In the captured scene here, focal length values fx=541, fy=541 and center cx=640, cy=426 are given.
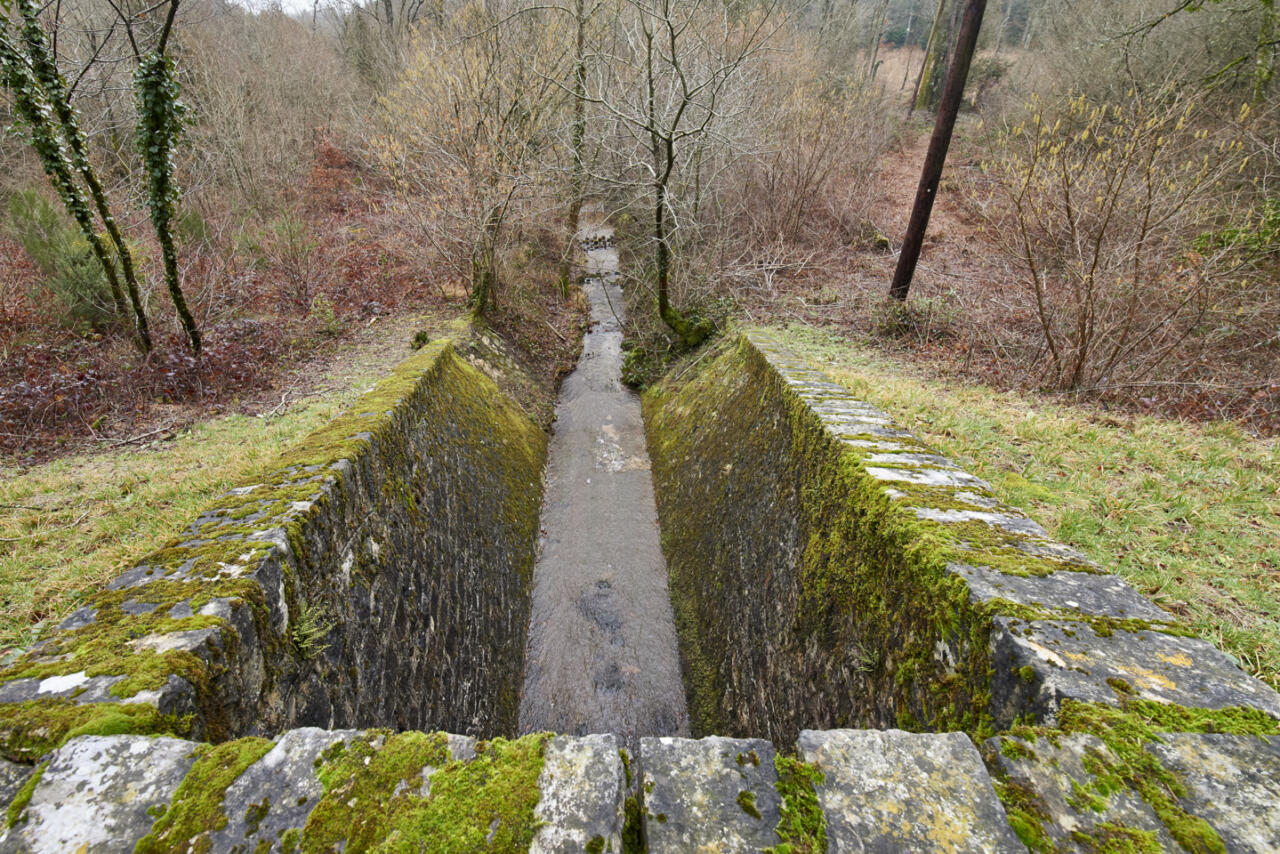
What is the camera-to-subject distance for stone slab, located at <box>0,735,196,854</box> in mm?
1411

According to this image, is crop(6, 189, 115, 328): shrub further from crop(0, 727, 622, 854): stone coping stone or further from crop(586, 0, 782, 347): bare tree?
crop(0, 727, 622, 854): stone coping stone

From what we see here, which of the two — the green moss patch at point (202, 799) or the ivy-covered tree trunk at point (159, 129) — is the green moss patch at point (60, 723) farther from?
the ivy-covered tree trunk at point (159, 129)

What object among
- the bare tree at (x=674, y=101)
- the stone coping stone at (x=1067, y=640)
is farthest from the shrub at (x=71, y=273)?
the stone coping stone at (x=1067, y=640)

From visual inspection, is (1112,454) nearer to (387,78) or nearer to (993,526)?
(993,526)

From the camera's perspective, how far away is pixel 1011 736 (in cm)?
174

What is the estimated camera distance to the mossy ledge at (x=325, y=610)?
193cm

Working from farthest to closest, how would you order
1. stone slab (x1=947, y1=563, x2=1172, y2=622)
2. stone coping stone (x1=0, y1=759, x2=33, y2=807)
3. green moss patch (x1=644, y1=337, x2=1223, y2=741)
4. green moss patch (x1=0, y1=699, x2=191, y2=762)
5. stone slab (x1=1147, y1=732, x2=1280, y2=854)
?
green moss patch (x1=644, y1=337, x2=1223, y2=741)
stone slab (x1=947, y1=563, x2=1172, y2=622)
green moss patch (x1=0, y1=699, x2=191, y2=762)
stone coping stone (x1=0, y1=759, x2=33, y2=807)
stone slab (x1=1147, y1=732, x2=1280, y2=854)

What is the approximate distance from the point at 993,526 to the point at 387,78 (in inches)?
1004

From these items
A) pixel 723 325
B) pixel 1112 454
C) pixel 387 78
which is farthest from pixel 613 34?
pixel 1112 454

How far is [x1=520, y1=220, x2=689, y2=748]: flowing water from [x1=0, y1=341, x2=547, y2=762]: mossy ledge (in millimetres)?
374

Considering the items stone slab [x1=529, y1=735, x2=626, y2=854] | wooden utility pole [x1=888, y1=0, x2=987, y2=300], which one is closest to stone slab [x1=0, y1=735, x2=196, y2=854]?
stone slab [x1=529, y1=735, x2=626, y2=854]

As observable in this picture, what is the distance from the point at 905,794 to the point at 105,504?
6.20 metres

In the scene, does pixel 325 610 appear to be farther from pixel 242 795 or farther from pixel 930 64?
pixel 930 64

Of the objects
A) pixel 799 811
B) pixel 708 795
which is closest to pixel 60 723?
pixel 708 795
